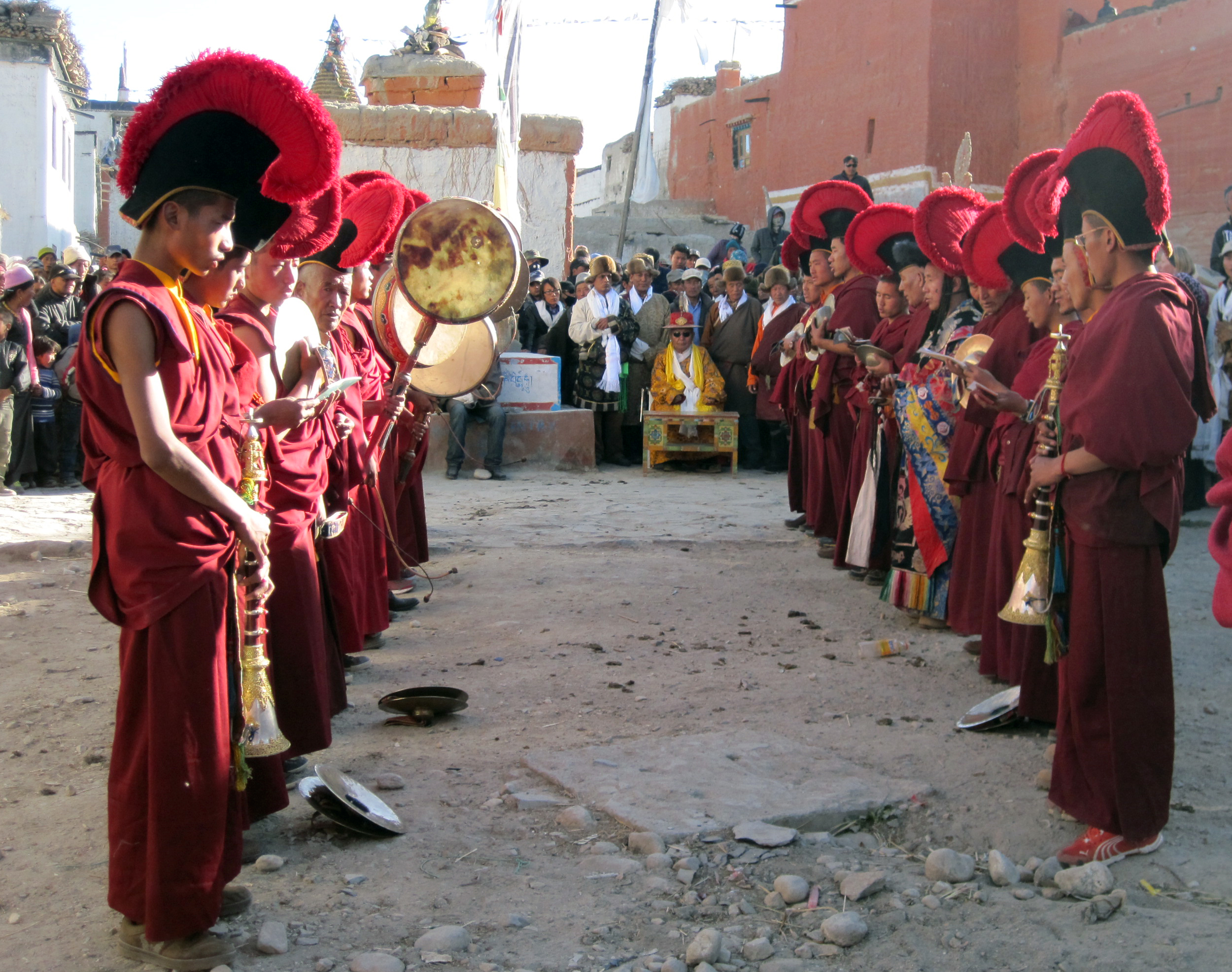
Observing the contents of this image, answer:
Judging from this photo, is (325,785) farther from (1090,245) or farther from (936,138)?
(936,138)

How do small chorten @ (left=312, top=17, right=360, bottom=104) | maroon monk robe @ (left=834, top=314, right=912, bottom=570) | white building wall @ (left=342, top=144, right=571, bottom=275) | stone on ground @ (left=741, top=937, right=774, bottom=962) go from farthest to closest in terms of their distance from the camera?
small chorten @ (left=312, top=17, right=360, bottom=104) → white building wall @ (left=342, top=144, right=571, bottom=275) → maroon monk robe @ (left=834, top=314, right=912, bottom=570) → stone on ground @ (left=741, top=937, right=774, bottom=962)

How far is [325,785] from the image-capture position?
11.4 ft

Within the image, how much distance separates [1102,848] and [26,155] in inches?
974

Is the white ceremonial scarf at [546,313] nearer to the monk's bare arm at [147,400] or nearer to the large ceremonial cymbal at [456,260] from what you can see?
the large ceremonial cymbal at [456,260]

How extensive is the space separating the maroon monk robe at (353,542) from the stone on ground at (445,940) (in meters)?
1.68

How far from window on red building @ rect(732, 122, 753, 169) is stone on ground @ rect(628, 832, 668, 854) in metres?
24.6

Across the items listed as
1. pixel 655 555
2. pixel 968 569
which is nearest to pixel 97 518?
pixel 968 569

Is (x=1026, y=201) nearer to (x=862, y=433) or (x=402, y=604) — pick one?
(x=862, y=433)

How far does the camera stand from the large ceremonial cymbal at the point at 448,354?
605cm

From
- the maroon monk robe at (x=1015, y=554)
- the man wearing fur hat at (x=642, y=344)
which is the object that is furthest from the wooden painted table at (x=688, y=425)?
the maroon monk robe at (x=1015, y=554)

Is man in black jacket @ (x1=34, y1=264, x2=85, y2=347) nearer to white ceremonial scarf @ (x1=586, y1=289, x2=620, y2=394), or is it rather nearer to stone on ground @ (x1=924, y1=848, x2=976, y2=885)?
white ceremonial scarf @ (x1=586, y1=289, x2=620, y2=394)

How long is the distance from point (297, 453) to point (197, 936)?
5.34ft

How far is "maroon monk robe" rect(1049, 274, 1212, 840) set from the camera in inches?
126

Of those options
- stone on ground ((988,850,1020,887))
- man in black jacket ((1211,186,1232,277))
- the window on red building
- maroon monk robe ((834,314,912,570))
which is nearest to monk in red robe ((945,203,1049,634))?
maroon monk robe ((834,314,912,570))
